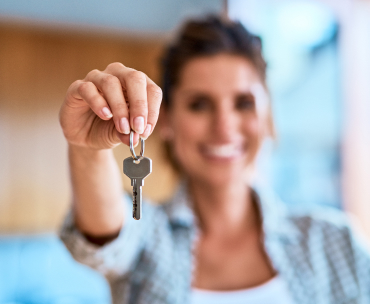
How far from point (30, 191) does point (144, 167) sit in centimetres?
117

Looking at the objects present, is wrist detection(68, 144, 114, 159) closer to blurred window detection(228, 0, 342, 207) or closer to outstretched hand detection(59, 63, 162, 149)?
outstretched hand detection(59, 63, 162, 149)

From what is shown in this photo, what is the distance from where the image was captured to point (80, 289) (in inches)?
48.6

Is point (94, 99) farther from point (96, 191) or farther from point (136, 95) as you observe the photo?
point (96, 191)

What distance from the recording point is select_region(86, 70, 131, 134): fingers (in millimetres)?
246

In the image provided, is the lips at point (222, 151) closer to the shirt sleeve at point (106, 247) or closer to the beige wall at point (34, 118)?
the shirt sleeve at point (106, 247)

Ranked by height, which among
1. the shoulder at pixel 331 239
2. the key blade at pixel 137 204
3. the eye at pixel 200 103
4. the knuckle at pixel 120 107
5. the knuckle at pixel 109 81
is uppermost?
the knuckle at pixel 109 81

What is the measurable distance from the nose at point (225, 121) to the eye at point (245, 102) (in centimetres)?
1

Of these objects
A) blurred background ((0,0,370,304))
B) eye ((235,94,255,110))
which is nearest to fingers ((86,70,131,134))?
eye ((235,94,255,110))

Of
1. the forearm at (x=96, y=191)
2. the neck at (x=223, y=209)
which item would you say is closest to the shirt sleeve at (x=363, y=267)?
the neck at (x=223, y=209)

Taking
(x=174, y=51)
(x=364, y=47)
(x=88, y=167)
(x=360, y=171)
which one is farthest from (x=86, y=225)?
(x=364, y=47)

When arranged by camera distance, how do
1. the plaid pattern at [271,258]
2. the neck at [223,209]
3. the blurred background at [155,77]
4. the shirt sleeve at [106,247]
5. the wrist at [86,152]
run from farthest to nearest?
the blurred background at [155,77], the neck at [223,209], the plaid pattern at [271,258], the shirt sleeve at [106,247], the wrist at [86,152]

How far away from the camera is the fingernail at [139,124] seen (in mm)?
240

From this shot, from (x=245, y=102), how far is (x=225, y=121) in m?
0.05

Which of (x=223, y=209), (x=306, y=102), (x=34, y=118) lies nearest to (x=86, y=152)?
(x=223, y=209)
